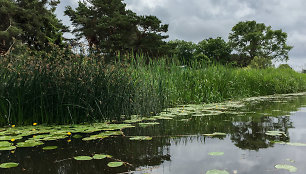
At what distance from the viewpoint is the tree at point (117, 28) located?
2186 centimetres

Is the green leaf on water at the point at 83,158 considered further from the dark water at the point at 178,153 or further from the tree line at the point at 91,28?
the tree line at the point at 91,28

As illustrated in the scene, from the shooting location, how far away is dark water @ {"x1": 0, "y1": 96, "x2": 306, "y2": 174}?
1967 millimetres

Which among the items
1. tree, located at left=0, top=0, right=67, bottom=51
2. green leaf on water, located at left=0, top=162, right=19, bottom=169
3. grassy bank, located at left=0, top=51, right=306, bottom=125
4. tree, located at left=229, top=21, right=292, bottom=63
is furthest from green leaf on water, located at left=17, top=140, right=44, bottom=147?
tree, located at left=229, top=21, right=292, bottom=63

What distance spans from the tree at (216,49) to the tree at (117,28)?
1774cm

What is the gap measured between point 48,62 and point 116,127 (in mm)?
1587

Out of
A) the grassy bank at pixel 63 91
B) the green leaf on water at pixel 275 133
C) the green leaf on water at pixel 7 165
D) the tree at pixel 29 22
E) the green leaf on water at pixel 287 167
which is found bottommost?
the green leaf on water at pixel 287 167

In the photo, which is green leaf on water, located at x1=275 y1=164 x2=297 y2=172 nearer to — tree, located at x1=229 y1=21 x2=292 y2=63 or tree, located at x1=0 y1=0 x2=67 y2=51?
tree, located at x1=0 y1=0 x2=67 y2=51

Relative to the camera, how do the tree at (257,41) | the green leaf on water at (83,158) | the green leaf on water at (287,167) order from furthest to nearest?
the tree at (257,41)
the green leaf on water at (83,158)
the green leaf on water at (287,167)

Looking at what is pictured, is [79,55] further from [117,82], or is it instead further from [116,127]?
[116,127]

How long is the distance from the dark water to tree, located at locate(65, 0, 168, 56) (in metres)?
18.1

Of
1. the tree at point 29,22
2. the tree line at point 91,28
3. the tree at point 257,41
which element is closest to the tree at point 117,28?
the tree line at point 91,28

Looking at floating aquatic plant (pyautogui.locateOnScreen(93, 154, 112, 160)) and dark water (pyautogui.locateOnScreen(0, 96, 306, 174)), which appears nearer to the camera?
dark water (pyautogui.locateOnScreen(0, 96, 306, 174))

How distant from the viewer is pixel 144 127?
3.62m

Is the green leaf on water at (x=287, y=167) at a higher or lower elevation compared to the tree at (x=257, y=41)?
lower
